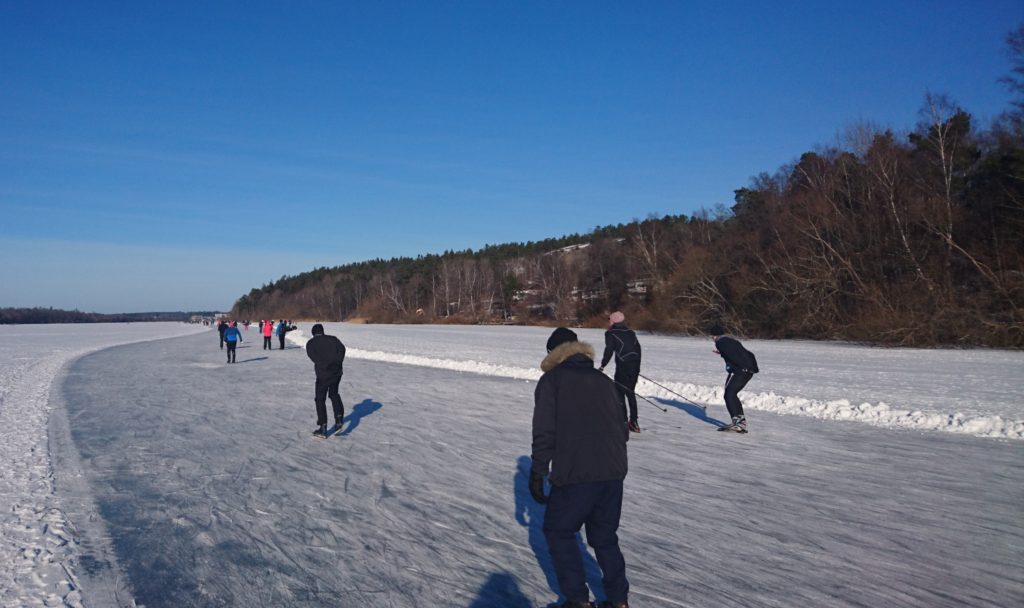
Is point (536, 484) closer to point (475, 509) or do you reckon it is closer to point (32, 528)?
point (475, 509)

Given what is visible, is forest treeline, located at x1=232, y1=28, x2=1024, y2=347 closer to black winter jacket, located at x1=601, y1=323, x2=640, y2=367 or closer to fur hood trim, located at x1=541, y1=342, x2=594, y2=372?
black winter jacket, located at x1=601, y1=323, x2=640, y2=367

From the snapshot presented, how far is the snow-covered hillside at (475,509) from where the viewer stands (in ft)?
13.3

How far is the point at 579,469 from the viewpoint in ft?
10.7

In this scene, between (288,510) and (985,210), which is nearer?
(288,510)

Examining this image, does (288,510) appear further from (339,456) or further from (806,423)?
(806,423)

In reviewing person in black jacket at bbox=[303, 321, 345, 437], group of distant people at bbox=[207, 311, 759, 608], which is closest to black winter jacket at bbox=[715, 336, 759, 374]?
person in black jacket at bbox=[303, 321, 345, 437]

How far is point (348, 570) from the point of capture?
14.2ft

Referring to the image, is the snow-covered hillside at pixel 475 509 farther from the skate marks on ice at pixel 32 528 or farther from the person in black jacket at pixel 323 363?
the person in black jacket at pixel 323 363

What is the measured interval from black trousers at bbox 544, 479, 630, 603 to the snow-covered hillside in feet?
2.18

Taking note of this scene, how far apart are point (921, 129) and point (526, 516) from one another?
136 feet

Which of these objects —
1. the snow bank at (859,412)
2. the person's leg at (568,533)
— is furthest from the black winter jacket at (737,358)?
the person's leg at (568,533)

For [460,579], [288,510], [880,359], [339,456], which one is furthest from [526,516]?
[880,359]

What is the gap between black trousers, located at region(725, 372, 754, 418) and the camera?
8.79 meters

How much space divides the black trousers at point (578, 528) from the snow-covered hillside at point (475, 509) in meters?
0.67
